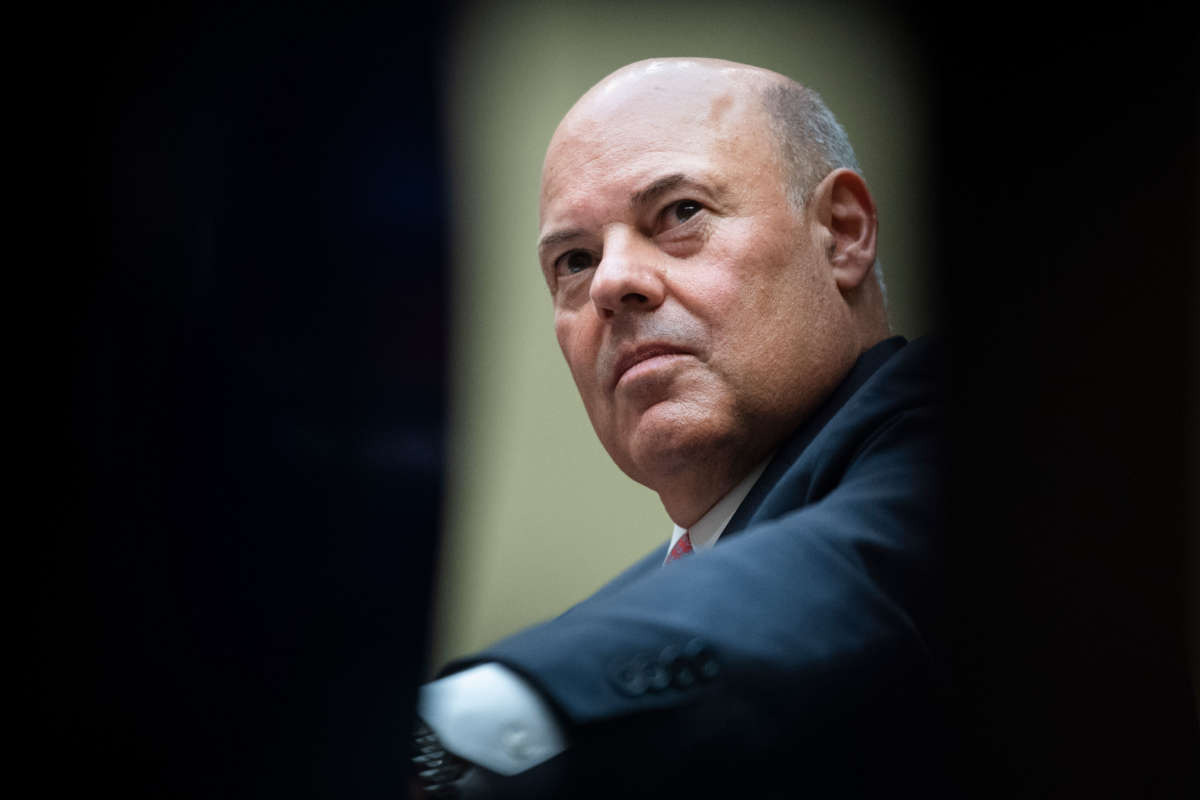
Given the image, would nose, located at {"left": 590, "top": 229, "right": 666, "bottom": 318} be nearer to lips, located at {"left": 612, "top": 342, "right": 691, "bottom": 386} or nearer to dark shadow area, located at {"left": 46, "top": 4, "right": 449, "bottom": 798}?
lips, located at {"left": 612, "top": 342, "right": 691, "bottom": 386}

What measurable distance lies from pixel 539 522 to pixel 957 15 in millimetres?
436

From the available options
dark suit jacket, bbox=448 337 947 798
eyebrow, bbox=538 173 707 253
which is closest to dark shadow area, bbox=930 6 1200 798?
dark suit jacket, bbox=448 337 947 798

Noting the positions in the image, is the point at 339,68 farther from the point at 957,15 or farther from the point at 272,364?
the point at 957,15

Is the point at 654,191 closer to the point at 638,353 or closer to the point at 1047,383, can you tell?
the point at 638,353

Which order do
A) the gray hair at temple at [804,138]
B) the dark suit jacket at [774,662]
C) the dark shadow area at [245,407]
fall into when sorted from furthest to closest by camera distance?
1. the gray hair at temple at [804,138]
2. the dark suit jacket at [774,662]
3. the dark shadow area at [245,407]

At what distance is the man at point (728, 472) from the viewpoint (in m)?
0.69

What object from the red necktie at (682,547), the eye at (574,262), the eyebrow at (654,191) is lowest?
the red necktie at (682,547)

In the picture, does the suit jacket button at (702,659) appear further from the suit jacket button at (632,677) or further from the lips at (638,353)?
the lips at (638,353)

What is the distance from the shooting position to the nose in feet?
3.29

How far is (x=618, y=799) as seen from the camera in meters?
0.67

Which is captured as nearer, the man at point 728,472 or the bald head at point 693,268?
the man at point 728,472

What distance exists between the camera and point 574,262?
113cm

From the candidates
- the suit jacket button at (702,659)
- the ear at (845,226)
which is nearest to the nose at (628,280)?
the ear at (845,226)

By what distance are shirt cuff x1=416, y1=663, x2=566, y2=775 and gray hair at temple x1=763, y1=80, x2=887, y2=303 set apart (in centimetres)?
62
